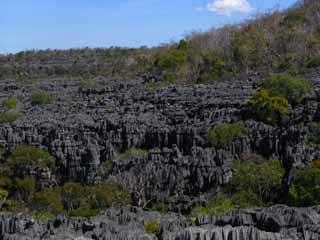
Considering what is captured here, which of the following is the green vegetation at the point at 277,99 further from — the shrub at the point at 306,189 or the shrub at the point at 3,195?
the shrub at the point at 3,195

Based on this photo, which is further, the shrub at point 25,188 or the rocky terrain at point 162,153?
the shrub at point 25,188

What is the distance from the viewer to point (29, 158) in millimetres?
42938

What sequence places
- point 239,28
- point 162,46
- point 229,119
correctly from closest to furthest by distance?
point 229,119 → point 239,28 → point 162,46

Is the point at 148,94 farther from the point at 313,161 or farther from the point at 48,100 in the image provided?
the point at 313,161

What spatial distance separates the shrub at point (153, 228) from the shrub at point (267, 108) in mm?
22753

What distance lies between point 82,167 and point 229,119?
9.87 metres

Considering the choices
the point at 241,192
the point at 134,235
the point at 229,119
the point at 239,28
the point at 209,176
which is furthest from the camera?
the point at 239,28

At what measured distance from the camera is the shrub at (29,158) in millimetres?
42656

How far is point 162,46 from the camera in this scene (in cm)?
11831

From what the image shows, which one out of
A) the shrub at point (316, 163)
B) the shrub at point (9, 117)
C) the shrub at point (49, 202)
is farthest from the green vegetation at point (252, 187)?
the shrub at point (9, 117)

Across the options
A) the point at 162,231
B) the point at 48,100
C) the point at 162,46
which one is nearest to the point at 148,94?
the point at 48,100

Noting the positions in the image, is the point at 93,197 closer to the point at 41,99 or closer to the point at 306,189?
the point at 306,189

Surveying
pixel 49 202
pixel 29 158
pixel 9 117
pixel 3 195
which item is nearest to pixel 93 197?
pixel 49 202

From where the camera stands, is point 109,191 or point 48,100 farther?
point 48,100
